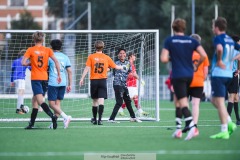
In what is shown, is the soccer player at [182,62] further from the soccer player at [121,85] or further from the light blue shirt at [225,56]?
the soccer player at [121,85]

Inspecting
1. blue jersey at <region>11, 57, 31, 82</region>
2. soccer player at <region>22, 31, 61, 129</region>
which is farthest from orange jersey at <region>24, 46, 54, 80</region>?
blue jersey at <region>11, 57, 31, 82</region>

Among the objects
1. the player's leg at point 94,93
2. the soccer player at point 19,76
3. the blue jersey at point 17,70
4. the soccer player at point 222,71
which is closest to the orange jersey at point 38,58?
the player's leg at point 94,93

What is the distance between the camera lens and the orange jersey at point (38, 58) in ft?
48.6

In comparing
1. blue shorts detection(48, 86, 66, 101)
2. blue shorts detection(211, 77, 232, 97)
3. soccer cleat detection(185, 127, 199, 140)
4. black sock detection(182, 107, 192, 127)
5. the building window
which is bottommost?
soccer cleat detection(185, 127, 199, 140)

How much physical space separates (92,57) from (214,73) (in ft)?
14.6

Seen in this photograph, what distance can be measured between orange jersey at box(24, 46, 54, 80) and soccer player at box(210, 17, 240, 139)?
3730 millimetres

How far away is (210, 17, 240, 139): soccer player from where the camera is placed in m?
12.8

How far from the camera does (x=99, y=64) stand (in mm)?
16672

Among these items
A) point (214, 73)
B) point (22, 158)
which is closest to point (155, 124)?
point (214, 73)

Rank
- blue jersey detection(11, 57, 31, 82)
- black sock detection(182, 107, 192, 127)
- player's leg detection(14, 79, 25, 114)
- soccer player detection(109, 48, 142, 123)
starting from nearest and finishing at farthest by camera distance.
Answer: black sock detection(182, 107, 192, 127) → soccer player detection(109, 48, 142, 123) → blue jersey detection(11, 57, 31, 82) → player's leg detection(14, 79, 25, 114)

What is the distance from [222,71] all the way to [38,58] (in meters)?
4.03

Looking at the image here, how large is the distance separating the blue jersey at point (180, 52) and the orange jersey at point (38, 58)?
329 centimetres

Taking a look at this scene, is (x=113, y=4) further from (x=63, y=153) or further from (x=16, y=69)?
(x=63, y=153)

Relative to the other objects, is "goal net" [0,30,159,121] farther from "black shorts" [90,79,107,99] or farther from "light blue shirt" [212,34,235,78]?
"light blue shirt" [212,34,235,78]
